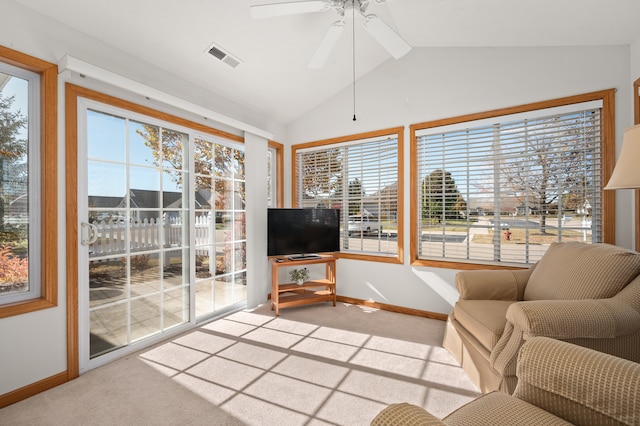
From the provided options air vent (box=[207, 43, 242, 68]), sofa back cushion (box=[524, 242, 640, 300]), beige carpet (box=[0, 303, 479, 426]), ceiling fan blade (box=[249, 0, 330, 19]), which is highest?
air vent (box=[207, 43, 242, 68])

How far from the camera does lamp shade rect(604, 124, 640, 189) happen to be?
1520 mm

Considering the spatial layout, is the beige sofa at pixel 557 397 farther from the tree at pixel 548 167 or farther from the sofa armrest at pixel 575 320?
the tree at pixel 548 167

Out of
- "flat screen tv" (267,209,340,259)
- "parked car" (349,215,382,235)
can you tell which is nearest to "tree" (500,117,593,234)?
"parked car" (349,215,382,235)

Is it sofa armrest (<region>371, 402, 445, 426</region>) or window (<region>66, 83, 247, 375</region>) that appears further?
window (<region>66, 83, 247, 375</region>)

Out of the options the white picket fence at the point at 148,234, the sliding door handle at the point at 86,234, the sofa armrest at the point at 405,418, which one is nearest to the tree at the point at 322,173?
the white picket fence at the point at 148,234

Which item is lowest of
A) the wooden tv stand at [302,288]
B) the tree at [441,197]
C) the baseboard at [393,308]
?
the baseboard at [393,308]

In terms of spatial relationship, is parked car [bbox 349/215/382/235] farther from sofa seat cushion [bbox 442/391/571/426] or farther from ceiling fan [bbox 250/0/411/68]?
sofa seat cushion [bbox 442/391/571/426]

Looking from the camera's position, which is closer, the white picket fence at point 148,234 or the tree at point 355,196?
the white picket fence at point 148,234

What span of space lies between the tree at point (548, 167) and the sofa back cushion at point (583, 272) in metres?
0.70

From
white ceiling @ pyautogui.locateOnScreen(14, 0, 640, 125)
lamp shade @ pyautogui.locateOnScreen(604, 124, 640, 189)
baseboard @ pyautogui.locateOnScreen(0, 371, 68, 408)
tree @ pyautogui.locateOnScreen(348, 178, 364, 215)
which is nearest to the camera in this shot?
lamp shade @ pyautogui.locateOnScreen(604, 124, 640, 189)

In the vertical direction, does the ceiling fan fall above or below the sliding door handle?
above

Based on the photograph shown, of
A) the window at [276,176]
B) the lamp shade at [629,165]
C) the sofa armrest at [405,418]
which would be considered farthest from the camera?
the window at [276,176]

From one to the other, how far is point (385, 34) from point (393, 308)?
2.77 m

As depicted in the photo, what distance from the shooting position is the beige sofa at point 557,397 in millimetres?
868
